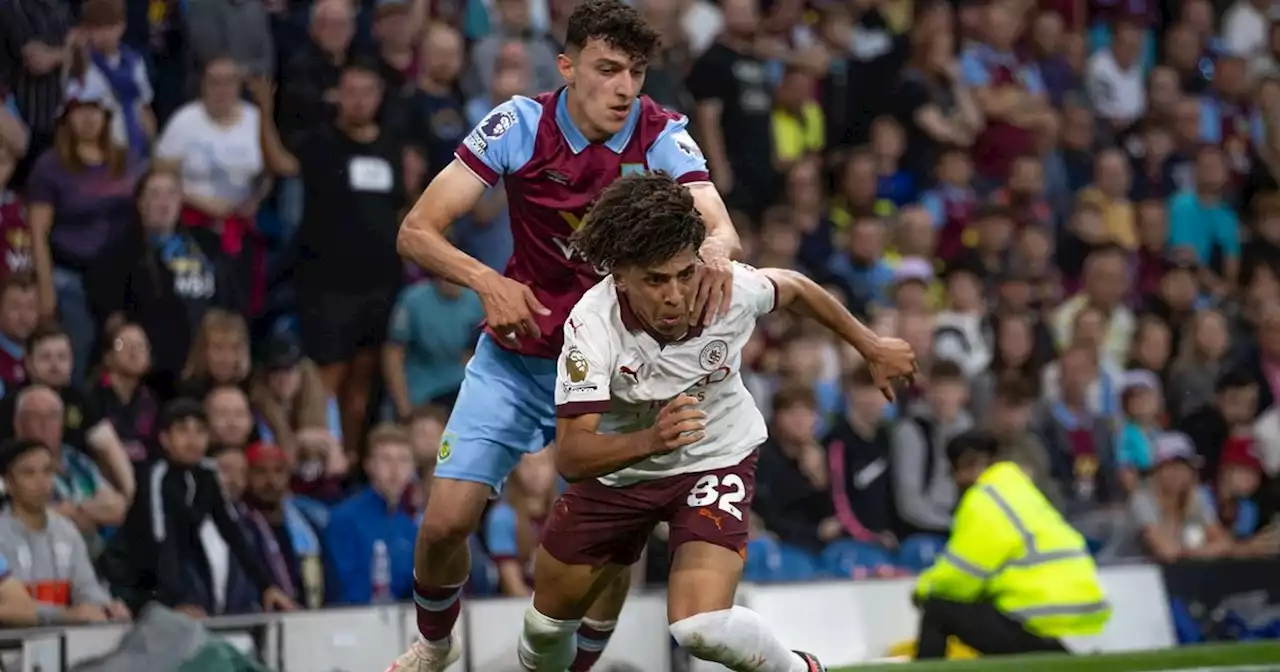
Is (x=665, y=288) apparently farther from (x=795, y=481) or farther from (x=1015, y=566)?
(x=795, y=481)

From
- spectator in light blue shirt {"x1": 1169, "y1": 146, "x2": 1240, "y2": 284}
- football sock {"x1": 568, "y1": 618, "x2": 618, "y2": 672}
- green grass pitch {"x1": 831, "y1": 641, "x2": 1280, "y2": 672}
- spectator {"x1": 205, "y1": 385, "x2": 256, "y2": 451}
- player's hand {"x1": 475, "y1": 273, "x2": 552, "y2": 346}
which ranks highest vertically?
player's hand {"x1": 475, "y1": 273, "x2": 552, "y2": 346}

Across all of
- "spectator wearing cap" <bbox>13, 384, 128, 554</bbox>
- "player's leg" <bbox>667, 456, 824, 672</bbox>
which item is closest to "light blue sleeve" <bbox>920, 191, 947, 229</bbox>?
"spectator wearing cap" <bbox>13, 384, 128, 554</bbox>

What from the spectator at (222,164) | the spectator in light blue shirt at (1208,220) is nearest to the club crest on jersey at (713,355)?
the spectator at (222,164)

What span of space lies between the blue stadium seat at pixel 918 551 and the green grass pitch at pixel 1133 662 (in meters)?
2.32

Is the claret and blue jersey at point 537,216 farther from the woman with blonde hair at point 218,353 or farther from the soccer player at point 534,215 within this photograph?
the woman with blonde hair at point 218,353

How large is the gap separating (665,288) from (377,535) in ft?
15.7

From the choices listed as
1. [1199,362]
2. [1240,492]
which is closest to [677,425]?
[1240,492]

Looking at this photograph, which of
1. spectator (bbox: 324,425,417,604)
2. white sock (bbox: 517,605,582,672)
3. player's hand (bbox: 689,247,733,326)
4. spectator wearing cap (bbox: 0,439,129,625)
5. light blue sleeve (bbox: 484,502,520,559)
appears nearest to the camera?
player's hand (bbox: 689,247,733,326)

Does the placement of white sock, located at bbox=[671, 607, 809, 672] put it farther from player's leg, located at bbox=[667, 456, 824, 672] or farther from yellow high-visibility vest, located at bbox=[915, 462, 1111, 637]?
yellow high-visibility vest, located at bbox=[915, 462, 1111, 637]

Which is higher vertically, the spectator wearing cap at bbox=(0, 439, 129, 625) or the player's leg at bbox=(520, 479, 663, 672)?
the player's leg at bbox=(520, 479, 663, 672)

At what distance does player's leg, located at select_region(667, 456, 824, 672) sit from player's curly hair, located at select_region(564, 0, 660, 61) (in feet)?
4.84

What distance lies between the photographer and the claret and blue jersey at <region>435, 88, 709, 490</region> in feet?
23.4

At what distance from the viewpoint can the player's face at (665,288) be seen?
248 inches

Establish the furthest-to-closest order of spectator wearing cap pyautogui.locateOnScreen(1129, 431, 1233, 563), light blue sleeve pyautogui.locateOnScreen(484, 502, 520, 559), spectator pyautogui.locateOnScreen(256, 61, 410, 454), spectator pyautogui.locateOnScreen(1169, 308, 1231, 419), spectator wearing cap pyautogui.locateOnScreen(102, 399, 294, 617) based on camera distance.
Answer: spectator pyautogui.locateOnScreen(1169, 308, 1231, 419) < spectator wearing cap pyautogui.locateOnScreen(1129, 431, 1233, 563) < spectator pyautogui.locateOnScreen(256, 61, 410, 454) < light blue sleeve pyautogui.locateOnScreen(484, 502, 520, 559) < spectator wearing cap pyautogui.locateOnScreen(102, 399, 294, 617)
